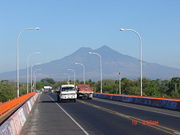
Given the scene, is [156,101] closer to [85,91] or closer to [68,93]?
[68,93]

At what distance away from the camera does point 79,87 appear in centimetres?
6322

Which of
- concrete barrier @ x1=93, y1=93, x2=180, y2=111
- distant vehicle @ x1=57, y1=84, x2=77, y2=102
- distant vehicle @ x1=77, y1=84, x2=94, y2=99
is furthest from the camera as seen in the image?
distant vehicle @ x1=77, y1=84, x2=94, y2=99

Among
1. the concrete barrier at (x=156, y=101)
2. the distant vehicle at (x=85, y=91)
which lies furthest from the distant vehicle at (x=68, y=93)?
the distant vehicle at (x=85, y=91)

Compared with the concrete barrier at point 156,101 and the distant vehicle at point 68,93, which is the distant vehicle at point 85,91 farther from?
the distant vehicle at point 68,93

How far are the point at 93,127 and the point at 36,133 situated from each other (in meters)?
3.29

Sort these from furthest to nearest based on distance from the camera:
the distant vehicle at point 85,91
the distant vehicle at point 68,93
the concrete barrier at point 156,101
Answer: the distant vehicle at point 85,91 < the distant vehicle at point 68,93 < the concrete barrier at point 156,101

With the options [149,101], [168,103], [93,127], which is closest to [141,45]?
[149,101]

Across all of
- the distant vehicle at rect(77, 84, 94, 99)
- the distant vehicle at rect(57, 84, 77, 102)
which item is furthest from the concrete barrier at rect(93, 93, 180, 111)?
the distant vehicle at rect(57, 84, 77, 102)

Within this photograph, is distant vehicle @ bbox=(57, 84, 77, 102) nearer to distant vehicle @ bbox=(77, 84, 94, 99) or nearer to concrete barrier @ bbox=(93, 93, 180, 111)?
concrete barrier @ bbox=(93, 93, 180, 111)

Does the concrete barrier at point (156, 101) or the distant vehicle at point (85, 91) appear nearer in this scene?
the concrete barrier at point (156, 101)

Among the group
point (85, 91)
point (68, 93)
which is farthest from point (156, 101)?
point (85, 91)

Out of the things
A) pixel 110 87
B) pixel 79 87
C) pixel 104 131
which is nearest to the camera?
pixel 104 131

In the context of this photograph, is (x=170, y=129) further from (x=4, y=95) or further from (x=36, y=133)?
(x=4, y=95)

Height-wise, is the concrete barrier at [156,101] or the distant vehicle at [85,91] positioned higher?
the distant vehicle at [85,91]
